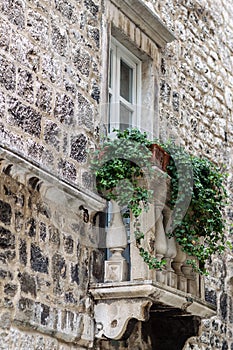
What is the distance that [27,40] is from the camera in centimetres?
544

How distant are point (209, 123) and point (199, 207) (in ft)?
7.46

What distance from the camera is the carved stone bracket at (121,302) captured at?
18.4 feet

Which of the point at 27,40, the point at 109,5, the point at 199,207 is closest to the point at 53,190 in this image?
the point at 27,40

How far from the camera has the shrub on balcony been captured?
19.0 ft

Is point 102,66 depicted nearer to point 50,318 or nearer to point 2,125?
point 2,125

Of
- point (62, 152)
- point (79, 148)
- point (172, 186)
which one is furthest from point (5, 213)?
point (172, 186)

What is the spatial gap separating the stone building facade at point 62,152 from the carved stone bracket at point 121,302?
6 centimetres

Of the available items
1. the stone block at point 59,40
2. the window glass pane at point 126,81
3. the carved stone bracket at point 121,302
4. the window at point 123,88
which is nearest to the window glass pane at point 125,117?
the window at point 123,88

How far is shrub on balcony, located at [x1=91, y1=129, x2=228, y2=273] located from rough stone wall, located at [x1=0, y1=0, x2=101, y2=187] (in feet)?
0.66

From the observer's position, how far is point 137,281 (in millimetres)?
5633

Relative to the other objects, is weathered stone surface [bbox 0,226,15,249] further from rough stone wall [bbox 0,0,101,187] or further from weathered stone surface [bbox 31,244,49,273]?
rough stone wall [bbox 0,0,101,187]

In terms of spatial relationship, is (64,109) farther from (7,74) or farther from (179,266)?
(179,266)

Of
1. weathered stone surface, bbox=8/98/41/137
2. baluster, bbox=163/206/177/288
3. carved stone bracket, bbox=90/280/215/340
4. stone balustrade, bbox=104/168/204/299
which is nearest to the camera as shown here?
weathered stone surface, bbox=8/98/41/137

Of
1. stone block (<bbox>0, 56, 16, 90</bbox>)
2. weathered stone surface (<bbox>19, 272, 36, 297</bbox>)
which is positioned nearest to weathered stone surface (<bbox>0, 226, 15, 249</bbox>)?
weathered stone surface (<bbox>19, 272, 36, 297</bbox>)
